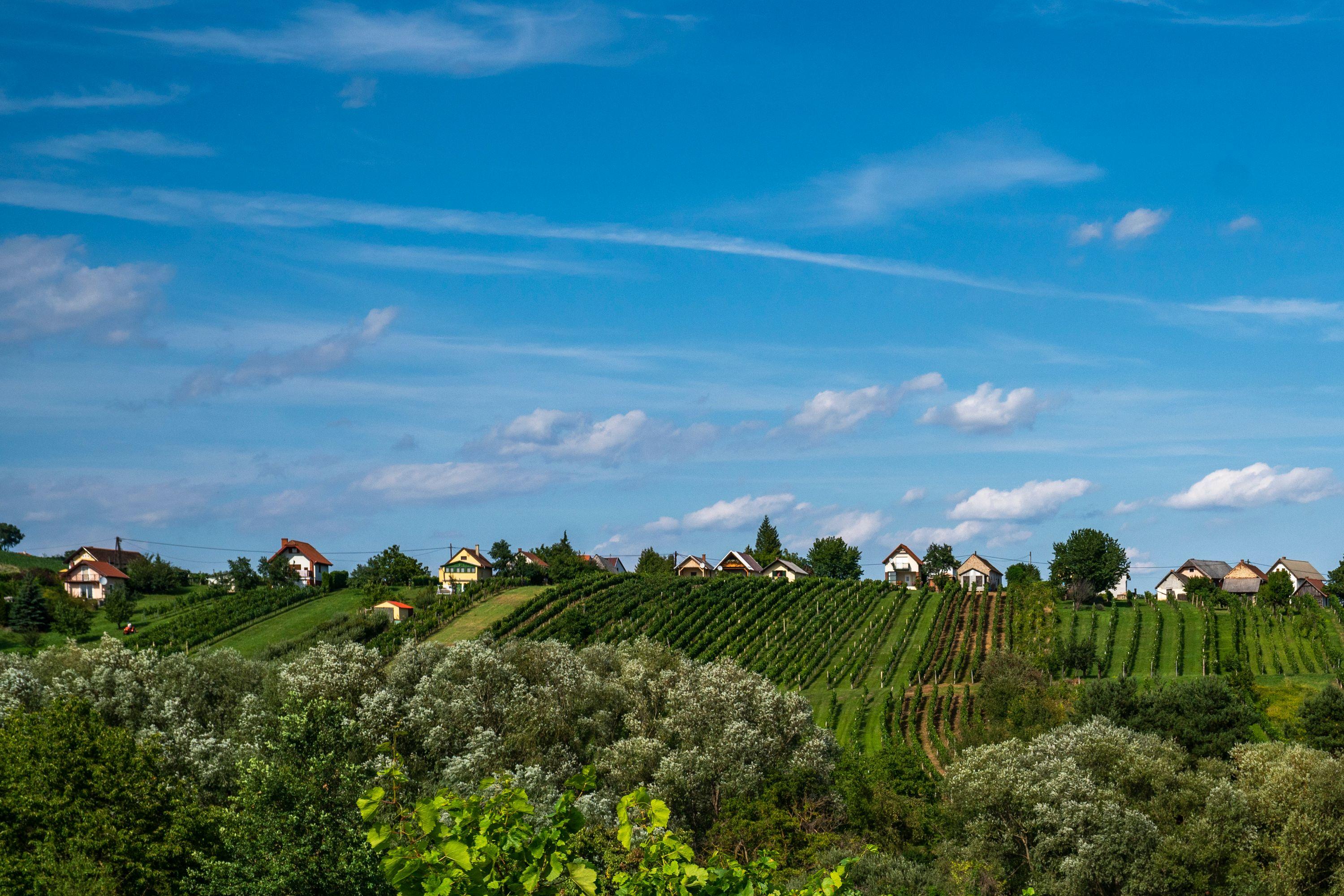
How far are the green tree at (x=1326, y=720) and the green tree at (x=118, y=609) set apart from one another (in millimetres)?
105751

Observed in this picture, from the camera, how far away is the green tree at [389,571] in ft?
427

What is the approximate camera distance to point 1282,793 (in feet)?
143

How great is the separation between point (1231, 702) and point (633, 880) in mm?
61516

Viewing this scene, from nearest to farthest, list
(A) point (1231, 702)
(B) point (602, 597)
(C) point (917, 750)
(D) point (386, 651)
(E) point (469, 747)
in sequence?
1. (E) point (469, 747)
2. (A) point (1231, 702)
3. (C) point (917, 750)
4. (D) point (386, 651)
5. (B) point (602, 597)

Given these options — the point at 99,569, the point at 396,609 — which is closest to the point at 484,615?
the point at 396,609

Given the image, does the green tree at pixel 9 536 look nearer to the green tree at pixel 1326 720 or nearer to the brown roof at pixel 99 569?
the brown roof at pixel 99 569

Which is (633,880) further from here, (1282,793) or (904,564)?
(904,564)

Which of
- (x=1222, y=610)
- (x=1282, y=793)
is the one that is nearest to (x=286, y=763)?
(x=1282, y=793)

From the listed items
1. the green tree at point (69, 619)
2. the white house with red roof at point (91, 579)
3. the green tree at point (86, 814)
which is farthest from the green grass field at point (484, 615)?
the green tree at point (86, 814)

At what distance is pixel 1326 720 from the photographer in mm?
58438

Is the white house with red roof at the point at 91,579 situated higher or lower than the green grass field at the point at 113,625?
higher

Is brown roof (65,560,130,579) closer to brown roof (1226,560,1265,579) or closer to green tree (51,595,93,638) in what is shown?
green tree (51,595,93,638)

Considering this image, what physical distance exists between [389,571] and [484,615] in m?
30.0

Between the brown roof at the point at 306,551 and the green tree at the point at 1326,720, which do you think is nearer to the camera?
the green tree at the point at 1326,720
